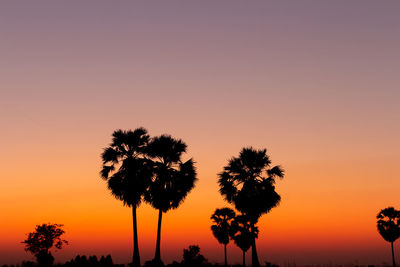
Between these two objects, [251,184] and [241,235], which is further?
[241,235]

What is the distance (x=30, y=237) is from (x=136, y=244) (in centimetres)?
3085

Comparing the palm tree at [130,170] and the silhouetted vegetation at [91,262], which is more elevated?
the palm tree at [130,170]

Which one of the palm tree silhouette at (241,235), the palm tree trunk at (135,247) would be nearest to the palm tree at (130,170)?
the palm tree trunk at (135,247)

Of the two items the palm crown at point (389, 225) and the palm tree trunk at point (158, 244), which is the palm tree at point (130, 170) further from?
the palm crown at point (389, 225)

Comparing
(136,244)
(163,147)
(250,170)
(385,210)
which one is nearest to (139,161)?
(163,147)

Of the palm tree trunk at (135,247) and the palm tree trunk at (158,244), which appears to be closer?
the palm tree trunk at (135,247)

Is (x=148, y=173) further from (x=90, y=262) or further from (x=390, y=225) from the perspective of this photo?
(x=390, y=225)

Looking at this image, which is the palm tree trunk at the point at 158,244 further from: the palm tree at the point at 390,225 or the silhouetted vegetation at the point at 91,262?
the palm tree at the point at 390,225

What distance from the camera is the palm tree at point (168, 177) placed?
2228 inches

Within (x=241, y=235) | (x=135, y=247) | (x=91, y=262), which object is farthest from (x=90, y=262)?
(x=241, y=235)

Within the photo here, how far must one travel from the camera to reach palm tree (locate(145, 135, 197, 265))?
186ft

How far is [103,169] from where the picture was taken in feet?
192

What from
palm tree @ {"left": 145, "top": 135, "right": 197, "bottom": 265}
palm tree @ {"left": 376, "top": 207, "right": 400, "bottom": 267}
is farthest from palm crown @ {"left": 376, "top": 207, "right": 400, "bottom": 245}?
palm tree @ {"left": 145, "top": 135, "right": 197, "bottom": 265}

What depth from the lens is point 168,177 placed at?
57.5 metres
